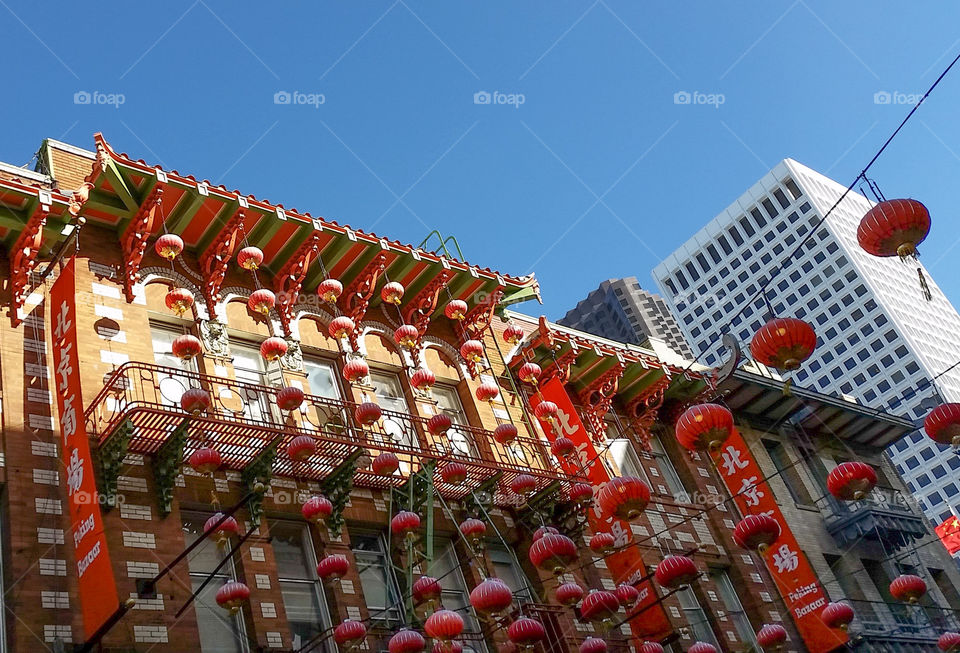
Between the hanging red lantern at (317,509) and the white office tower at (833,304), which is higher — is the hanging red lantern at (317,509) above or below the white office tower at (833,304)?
below

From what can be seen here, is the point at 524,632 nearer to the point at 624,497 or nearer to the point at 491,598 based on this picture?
the point at 491,598

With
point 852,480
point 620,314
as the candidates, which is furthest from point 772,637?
point 620,314

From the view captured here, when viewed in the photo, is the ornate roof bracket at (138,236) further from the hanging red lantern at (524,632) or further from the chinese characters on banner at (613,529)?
the chinese characters on banner at (613,529)

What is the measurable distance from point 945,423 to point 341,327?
39.1 ft

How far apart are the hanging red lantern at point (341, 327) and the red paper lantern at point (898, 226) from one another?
1008cm

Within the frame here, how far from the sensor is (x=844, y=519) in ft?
96.4

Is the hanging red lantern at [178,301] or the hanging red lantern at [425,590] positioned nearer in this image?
the hanging red lantern at [425,590]

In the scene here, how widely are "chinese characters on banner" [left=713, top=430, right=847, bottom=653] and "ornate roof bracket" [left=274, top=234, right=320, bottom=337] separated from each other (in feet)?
33.8

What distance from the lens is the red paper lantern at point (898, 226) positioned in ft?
50.7

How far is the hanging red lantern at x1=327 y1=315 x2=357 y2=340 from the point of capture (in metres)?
20.4

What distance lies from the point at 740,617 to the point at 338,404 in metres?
11.8

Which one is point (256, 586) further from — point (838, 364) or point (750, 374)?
point (838, 364)

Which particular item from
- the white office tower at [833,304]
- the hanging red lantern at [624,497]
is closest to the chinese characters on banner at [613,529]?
the hanging red lantern at [624,497]

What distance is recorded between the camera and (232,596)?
47.0 feet
